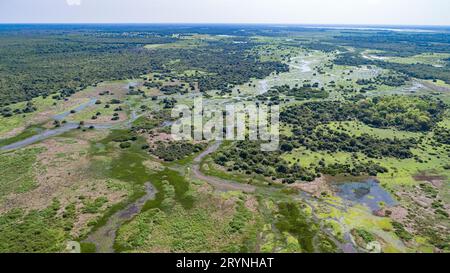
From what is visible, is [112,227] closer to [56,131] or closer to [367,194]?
[367,194]

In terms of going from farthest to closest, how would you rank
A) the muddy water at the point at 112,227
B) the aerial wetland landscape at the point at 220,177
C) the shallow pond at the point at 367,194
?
the shallow pond at the point at 367,194 < the aerial wetland landscape at the point at 220,177 < the muddy water at the point at 112,227

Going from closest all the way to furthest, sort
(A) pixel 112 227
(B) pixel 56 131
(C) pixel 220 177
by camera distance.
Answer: (A) pixel 112 227 → (C) pixel 220 177 → (B) pixel 56 131

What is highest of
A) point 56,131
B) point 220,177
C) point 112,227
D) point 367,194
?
point 56,131

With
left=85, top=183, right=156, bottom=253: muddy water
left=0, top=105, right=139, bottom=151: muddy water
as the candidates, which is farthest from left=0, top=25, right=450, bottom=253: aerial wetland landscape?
left=0, top=105, right=139, bottom=151: muddy water

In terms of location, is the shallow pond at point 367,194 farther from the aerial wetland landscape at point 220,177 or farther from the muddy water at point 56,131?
the muddy water at point 56,131

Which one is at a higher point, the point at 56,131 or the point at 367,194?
the point at 56,131

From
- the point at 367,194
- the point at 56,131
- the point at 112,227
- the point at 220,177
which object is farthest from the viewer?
the point at 56,131

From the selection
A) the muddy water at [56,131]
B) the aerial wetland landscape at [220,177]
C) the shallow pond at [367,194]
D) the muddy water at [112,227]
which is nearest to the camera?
the muddy water at [112,227]

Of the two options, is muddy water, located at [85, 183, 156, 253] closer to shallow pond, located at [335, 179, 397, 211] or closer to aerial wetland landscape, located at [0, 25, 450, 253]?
aerial wetland landscape, located at [0, 25, 450, 253]

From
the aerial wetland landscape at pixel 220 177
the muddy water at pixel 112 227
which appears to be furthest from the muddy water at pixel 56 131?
the muddy water at pixel 112 227

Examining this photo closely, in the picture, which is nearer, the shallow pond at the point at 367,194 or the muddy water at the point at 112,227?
→ the muddy water at the point at 112,227

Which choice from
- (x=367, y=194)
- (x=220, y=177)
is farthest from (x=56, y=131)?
(x=367, y=194)
